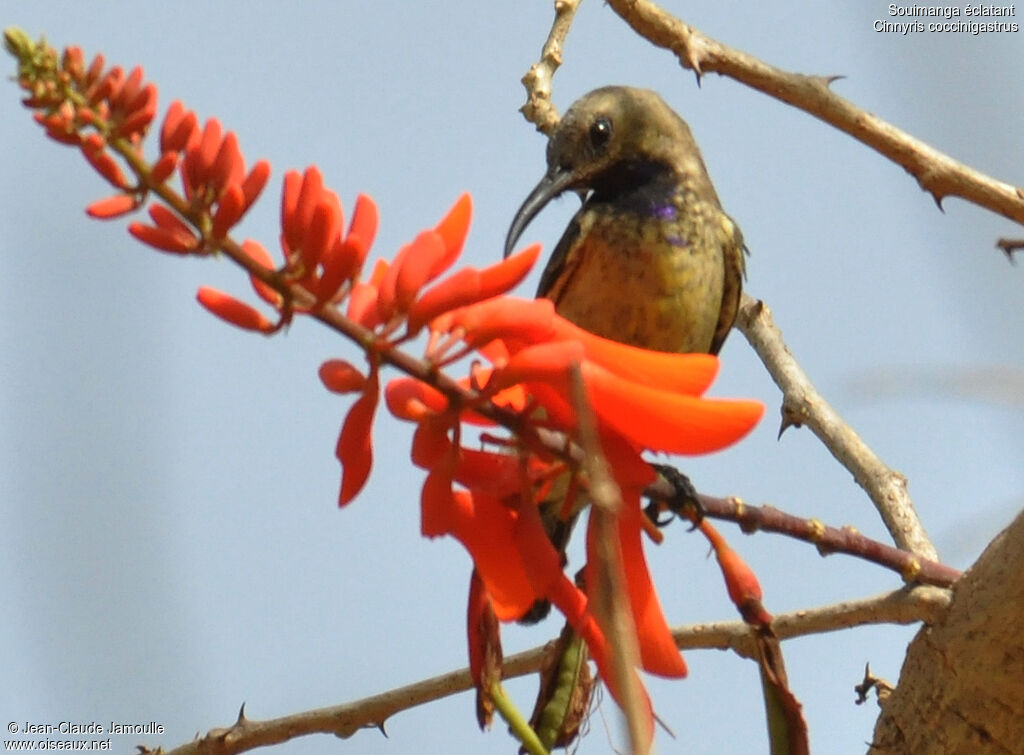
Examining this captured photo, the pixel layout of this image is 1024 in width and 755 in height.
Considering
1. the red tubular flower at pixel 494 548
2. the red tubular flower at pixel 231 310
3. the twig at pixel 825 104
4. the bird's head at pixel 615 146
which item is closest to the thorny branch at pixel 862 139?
the twig at pixel 825 104

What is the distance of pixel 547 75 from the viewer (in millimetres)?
3738

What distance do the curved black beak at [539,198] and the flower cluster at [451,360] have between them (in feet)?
5.40

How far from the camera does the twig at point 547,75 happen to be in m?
3.67

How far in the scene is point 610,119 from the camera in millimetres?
4133

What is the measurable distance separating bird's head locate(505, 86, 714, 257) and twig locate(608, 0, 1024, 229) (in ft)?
2.20

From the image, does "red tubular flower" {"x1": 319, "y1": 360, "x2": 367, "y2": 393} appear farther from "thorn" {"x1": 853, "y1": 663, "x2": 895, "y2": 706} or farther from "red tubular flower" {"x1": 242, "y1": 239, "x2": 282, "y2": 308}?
"thorn" {"x1": 853, "y1": 663, "x2": 895, "y2": 706}

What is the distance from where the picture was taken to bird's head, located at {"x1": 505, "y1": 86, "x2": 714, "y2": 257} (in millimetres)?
3979

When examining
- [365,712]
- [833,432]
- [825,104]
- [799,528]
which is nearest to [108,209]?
[799,528]

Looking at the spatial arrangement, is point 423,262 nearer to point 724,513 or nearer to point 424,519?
point 424,519

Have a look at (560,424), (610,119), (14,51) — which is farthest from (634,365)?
(610,119)

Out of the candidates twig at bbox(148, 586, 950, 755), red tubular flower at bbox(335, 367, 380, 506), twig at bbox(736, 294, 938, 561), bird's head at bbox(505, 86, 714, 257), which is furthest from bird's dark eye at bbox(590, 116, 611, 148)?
red tubular flower at bbox(335, 367, 380, 506)

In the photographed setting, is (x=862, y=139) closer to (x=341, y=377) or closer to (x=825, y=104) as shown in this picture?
(x=825, y=104)

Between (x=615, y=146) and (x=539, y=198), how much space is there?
0.52 metres

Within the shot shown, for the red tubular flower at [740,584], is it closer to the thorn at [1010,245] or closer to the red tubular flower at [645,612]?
the red tubular flower at [645,612]
